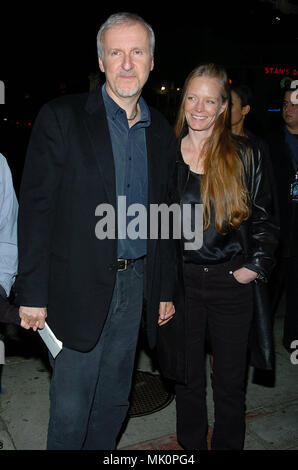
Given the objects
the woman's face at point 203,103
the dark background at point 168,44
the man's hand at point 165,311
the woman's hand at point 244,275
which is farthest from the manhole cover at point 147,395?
the dark background at point 168,44

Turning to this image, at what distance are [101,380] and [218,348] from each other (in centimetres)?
76

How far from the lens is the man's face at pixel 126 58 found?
219 centimetres

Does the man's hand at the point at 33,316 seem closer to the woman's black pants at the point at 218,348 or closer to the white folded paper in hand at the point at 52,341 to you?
the white folded paper in hand at the point at 52,341

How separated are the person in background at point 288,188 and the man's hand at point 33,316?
2.85 meters

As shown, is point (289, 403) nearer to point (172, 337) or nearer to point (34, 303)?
point (172, 337)

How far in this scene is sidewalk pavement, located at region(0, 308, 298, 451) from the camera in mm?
3113

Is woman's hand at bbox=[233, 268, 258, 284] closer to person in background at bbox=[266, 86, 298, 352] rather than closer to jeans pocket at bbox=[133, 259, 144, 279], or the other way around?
jeans pocket at bbox=[133, 259, 144, 279]

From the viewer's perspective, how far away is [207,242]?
2.68 meters

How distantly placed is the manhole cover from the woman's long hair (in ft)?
5.59

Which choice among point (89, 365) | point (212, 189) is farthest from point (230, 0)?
point (89, 365)

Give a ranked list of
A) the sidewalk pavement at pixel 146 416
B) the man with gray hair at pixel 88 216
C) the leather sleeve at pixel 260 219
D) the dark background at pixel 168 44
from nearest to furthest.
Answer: the man with gray hair at pixel 88 216 → the leather sleeve at pixel 260 219 → the sidewalk pavement at pixel 146 416 → the dark background at pixel 168 44

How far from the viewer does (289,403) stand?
367 centimetres

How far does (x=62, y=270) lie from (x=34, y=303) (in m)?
0.20

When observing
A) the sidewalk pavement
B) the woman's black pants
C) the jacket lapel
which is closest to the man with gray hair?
the jacket lapel
